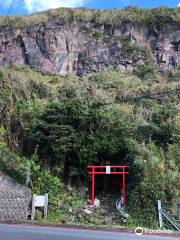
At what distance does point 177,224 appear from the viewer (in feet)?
49.1

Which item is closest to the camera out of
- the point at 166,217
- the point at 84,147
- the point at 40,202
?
the point at 166,217

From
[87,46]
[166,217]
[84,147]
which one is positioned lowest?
[166,217]

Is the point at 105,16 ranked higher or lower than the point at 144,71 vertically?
higher

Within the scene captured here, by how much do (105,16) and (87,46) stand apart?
7.21 meters

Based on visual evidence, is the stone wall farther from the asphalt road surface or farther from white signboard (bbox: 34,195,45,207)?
the asphalt road surface

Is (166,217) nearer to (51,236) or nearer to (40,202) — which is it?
(40,202)

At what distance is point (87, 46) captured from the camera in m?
60.3

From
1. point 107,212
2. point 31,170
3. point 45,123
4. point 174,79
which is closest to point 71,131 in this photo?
point 45,123

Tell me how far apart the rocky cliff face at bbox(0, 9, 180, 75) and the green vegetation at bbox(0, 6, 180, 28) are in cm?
73

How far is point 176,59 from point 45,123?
42.8 meters

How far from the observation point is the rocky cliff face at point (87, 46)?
58.2m

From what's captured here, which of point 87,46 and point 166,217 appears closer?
point 166,217

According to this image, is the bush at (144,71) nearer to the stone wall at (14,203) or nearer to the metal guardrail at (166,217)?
the stone wall at (14,203)

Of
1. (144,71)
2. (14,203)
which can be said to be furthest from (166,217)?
(144,71)
